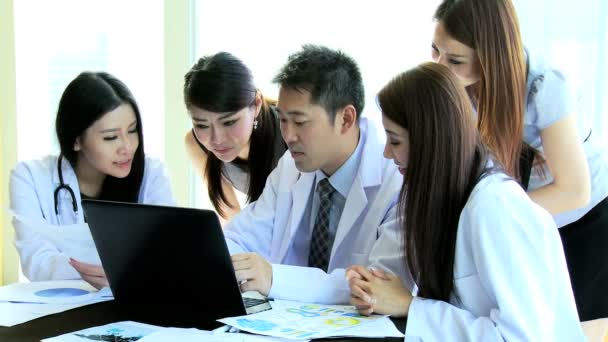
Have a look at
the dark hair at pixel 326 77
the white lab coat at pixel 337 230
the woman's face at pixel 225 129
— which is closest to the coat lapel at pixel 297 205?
the white lab coat at pixel 337 230

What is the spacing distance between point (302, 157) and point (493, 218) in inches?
29.2

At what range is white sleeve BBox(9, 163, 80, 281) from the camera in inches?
77.3

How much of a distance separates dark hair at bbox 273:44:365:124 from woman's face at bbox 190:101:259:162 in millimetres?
311

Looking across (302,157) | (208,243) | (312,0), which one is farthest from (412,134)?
(312,0)

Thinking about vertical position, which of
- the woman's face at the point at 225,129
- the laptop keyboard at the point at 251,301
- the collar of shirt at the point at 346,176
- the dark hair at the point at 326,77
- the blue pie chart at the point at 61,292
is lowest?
the blue pie chart at the point at 61,292

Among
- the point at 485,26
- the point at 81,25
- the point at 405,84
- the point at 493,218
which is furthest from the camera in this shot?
the point at 81,25

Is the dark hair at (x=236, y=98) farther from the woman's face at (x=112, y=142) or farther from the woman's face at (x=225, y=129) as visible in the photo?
the woman's face at (x=112, y=142)

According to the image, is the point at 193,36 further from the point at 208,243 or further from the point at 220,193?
the point at 208,243

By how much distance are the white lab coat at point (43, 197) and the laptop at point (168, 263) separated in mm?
565

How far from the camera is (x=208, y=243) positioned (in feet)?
4.49

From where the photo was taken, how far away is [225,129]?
2.31 m

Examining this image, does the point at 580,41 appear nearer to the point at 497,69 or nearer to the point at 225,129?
the point at 497,69

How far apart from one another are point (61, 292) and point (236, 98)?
0.83 meters

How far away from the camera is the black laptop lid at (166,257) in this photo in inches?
53.9
